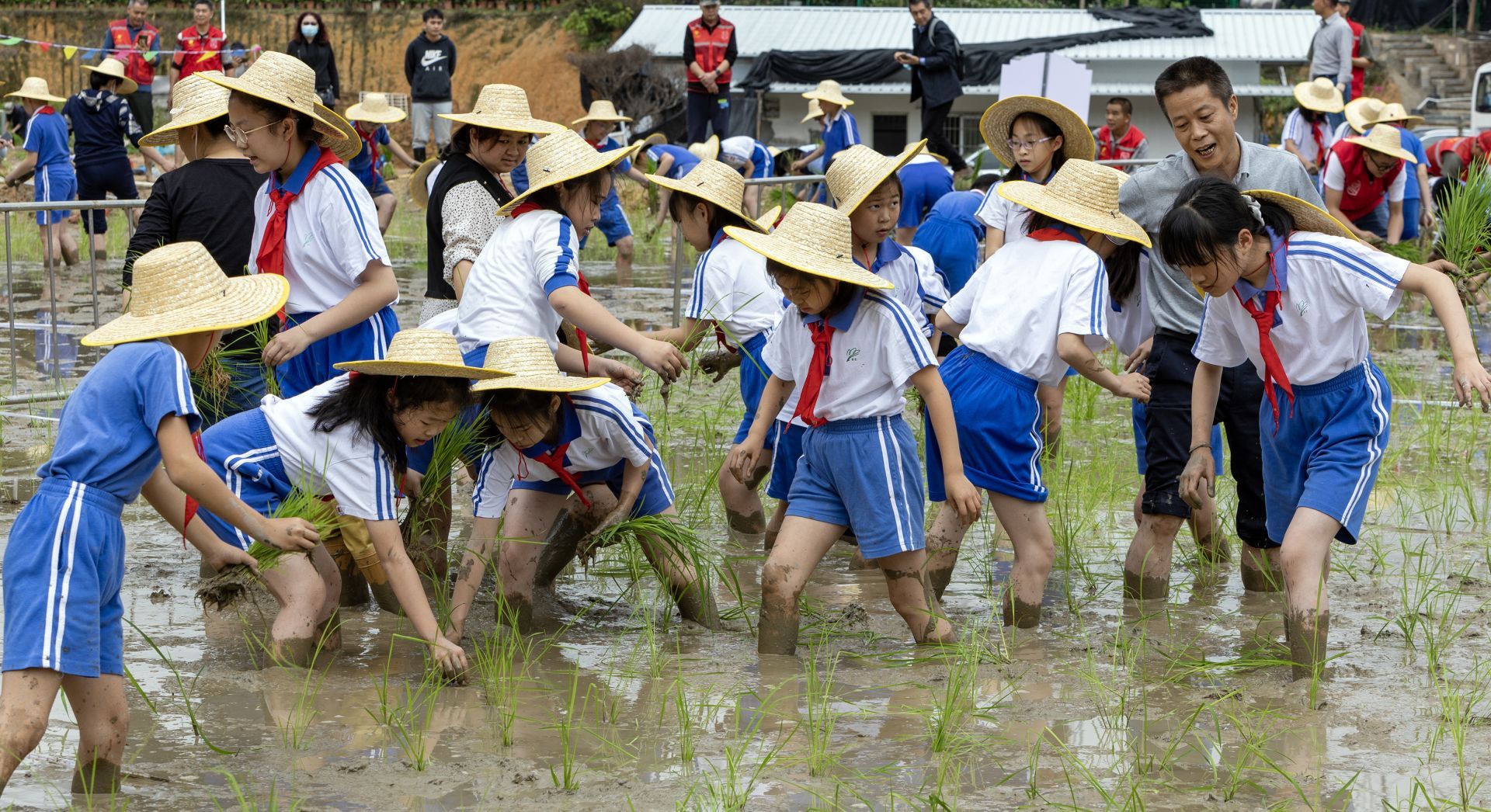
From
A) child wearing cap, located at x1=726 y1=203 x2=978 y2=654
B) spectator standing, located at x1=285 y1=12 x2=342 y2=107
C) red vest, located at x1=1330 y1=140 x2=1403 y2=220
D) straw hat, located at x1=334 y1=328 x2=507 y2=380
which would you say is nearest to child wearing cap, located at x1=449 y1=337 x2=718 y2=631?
straw hat, located at x1=334 y1=328 x2=507 y2=380

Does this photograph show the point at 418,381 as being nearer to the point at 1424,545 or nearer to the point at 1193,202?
the point at 1193,202

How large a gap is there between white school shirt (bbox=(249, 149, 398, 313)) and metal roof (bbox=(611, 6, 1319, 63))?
76.5ft

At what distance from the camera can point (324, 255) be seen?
5125 mm

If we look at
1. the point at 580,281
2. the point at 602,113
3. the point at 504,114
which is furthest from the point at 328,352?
the point at 602,113

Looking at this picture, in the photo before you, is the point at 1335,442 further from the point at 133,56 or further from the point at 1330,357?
the point at 133,56

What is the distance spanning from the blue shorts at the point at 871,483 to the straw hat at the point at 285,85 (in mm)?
1895

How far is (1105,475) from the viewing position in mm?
6750

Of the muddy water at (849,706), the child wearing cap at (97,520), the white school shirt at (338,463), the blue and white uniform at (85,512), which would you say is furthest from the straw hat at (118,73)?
the blue and white uniform at (85,512)

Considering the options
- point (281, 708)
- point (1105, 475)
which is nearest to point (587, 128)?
point (1105, 475)

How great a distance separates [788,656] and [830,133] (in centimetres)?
1076

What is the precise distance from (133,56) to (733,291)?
12.6 meters

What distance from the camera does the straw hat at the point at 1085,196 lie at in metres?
5.05

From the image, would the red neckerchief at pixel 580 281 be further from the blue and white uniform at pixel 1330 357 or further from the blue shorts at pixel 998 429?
the blue and white uniform at pixel 1330 357

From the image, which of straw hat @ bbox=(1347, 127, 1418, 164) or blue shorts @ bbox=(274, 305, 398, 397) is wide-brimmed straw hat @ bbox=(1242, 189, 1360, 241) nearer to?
blue shorts @ bbox=(274, 305, 398, 397)
